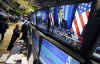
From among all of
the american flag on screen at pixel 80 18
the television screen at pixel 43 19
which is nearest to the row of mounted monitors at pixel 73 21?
the american flag on screen at pixel 80 18

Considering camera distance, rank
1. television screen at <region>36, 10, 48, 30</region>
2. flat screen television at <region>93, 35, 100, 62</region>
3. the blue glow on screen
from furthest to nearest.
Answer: television screen at <region>36, 10, 48, 30</region> < the blue glow on screen < flat screen television at <region>93, 35, 100, 62</region>

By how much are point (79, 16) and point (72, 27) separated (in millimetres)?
116

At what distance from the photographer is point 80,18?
2.44ft

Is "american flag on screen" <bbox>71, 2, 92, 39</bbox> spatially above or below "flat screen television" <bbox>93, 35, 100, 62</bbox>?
above

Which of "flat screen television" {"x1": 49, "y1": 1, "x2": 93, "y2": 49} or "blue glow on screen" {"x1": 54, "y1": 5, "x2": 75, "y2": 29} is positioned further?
"blue glow on screen" {"x1": 54, "y1": 5, "x2": 75, "y2": 29}

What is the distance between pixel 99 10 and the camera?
22.8 inches

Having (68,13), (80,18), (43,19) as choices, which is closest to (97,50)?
(80,18)

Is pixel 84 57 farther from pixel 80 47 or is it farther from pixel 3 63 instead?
pixel 3 63

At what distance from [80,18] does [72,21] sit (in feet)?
A: 0.34

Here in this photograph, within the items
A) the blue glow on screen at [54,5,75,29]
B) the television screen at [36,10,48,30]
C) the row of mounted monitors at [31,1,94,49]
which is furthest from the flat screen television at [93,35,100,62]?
the television screen at [36,10,48,30]

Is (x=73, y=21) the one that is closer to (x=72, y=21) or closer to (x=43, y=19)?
(x=72, y=21)

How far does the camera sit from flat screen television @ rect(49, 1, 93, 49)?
2.31 ft

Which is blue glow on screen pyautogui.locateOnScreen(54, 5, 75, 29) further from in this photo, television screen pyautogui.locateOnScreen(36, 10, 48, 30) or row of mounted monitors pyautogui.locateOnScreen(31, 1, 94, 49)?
television screen pyautogui.locateOnScreen(36, 10, 48, 30)

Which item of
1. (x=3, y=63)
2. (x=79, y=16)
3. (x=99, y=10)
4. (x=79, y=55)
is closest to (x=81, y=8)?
(x=79, y=16)
